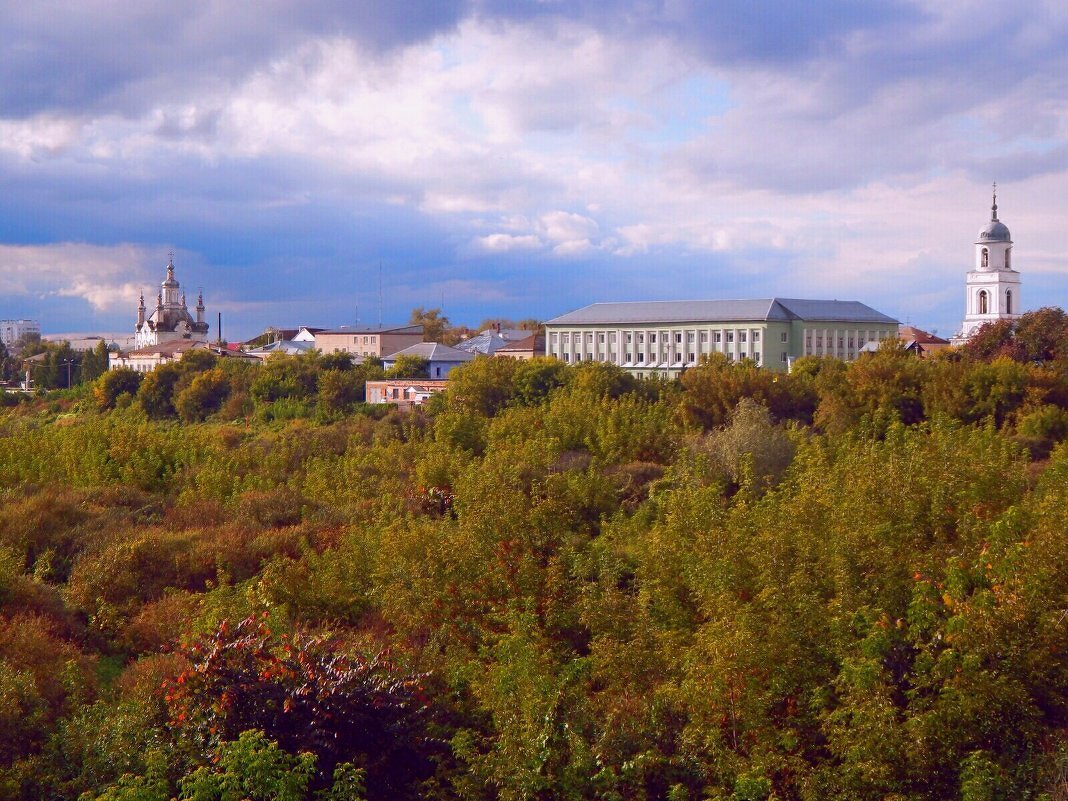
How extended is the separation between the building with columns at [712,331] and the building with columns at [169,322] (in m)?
44.0

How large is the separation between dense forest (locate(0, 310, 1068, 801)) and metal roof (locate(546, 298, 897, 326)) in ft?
157

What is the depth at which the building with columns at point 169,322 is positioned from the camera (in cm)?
10156

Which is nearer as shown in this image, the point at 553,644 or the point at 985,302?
the point at 553,644

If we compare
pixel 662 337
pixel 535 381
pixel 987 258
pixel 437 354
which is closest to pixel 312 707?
pixel 535 381

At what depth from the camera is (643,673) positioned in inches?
398

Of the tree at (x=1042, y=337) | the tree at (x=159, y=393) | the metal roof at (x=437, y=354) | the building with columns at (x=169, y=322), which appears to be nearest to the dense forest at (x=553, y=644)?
the tree at (x=1042, y=337)

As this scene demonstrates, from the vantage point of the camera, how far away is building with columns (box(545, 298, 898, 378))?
65438 mm

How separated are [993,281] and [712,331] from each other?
17568mm

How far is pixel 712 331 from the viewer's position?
67562 millimetres

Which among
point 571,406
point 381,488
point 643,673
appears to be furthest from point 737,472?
point 643,673

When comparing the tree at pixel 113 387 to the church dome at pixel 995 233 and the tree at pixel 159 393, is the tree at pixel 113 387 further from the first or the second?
the church dome at pixel 995 233

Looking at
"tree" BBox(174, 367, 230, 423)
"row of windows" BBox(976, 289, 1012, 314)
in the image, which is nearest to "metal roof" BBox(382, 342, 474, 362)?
"tree" BBox(174, 367, 230, 423)

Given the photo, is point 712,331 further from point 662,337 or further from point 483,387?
point 483,387

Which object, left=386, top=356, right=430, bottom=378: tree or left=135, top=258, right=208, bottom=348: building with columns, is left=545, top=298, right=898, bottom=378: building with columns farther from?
left=135, top=258, right=208, bottom=348: building with columns
